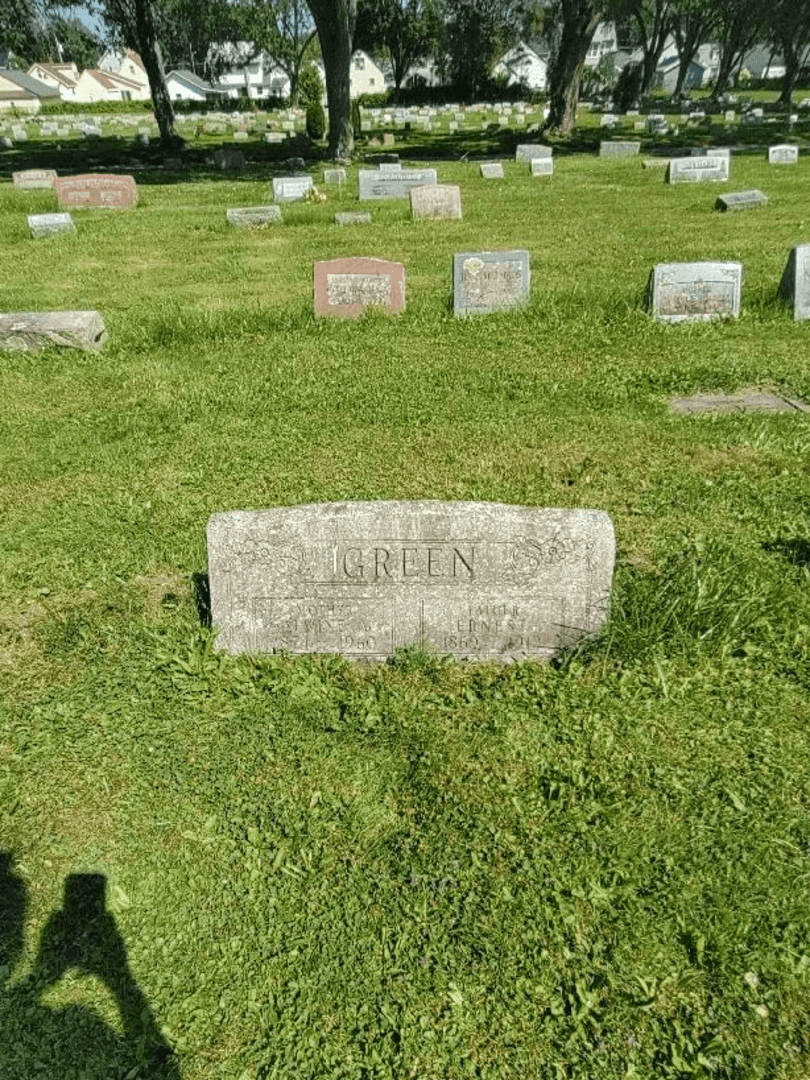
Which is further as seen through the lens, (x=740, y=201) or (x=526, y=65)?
(x=526, y=65)

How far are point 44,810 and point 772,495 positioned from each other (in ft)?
16.7

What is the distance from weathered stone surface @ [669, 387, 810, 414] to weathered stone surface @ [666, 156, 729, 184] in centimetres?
1507

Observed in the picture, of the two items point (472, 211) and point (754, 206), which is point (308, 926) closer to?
point (472, 211)

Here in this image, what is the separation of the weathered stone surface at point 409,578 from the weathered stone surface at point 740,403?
3.91 meters

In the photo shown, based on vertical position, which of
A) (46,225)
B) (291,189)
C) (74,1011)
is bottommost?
(74,1011)

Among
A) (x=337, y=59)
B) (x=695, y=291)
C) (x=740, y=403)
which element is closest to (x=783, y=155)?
(x=337, y=59)

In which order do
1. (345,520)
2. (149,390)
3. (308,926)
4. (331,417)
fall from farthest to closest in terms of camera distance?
(149,390) < (331,417) < (345,520) < (308,926)

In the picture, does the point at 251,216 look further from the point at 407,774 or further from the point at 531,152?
the point at 407,774

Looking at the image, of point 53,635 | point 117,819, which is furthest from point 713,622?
point 53,635

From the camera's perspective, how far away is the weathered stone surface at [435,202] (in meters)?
15.9

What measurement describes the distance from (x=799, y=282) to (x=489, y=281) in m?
3.77

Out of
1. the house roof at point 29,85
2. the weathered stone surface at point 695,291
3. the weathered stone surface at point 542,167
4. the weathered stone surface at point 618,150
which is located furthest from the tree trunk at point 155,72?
the house roof at point 29,85

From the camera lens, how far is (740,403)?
7.23 meters

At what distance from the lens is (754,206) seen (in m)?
16.3
